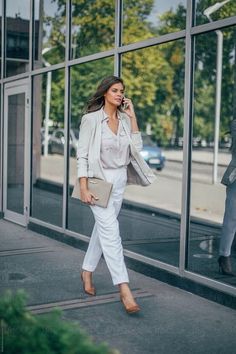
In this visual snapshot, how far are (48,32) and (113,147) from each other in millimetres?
4946

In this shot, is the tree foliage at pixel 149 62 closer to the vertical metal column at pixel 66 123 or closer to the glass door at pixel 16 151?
the vertical metal column at pixel 66 123

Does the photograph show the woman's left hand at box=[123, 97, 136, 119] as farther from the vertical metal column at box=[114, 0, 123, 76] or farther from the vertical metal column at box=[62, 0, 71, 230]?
the vertical metal column at box=[62, 0, 71, 230]

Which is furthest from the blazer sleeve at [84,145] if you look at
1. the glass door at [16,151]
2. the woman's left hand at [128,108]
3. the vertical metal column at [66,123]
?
the glass door at [16,151]

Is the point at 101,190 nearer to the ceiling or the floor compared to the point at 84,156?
nearer to the floor

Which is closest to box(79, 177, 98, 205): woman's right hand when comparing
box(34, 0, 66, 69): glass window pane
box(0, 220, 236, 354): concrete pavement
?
box(0, 220, 236, 354): concrete pavement

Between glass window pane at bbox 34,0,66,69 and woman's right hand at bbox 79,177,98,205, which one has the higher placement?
glass window pane at bbox 34,0,66,69

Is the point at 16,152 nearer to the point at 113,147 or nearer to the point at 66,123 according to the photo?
the point at 66,123

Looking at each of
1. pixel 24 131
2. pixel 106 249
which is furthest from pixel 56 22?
pixel 106 249

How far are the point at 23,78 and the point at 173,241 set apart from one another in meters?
3.40

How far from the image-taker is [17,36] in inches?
363

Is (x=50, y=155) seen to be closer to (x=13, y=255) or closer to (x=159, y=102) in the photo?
(x=159, y=102)

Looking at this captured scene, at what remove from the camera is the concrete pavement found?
13.0 feet

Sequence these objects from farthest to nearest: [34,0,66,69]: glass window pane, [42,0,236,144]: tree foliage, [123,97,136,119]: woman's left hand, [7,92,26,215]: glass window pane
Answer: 1. [7,92,26,215]: glass window pane
2. [34,0,66,69]: glass window pane
3. [42,0,236,144]: tree foliage
4. [123,97,136,119]: woman's left hand

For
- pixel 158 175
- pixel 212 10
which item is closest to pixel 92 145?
pixel 212 10
